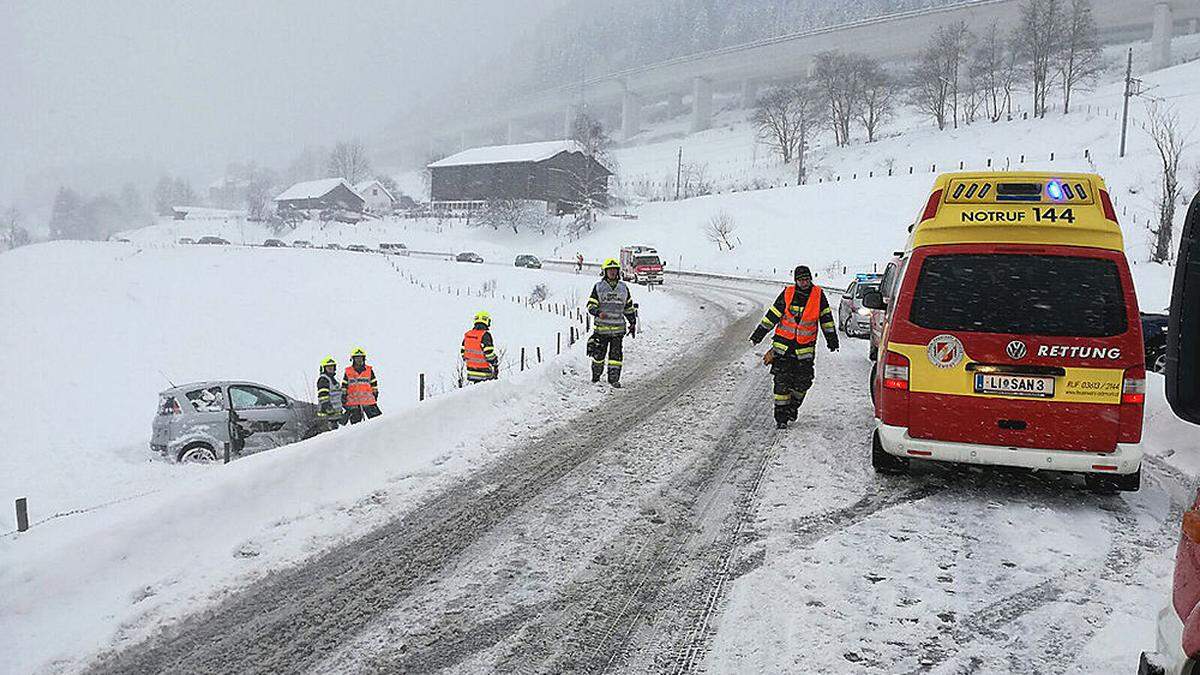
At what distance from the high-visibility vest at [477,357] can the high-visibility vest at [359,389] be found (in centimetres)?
168

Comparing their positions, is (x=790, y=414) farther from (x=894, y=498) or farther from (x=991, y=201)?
(x=991, y=201)

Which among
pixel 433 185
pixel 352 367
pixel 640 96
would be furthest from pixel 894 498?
pixel 640 96

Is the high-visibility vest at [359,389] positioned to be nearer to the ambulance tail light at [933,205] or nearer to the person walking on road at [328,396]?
the person walking on road at [328,396]

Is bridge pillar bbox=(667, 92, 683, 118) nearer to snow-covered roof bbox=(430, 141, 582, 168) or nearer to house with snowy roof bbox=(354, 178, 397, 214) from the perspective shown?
house with snowy roof bbox=(354, 178, 397, 214)

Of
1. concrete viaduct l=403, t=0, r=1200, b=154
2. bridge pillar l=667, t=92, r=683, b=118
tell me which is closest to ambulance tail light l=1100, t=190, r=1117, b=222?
concrete viaduct l=403, t=0, r=1200, b=154

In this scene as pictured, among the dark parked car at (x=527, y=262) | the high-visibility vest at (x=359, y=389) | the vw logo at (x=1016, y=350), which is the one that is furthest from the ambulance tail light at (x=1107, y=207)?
the dark parked car at (x=527, y=262)

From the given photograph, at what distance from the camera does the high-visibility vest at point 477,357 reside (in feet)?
38.9

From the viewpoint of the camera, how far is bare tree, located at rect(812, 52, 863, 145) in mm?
74375

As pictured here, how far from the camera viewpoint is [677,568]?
496 centimetres

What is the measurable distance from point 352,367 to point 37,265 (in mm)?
37537

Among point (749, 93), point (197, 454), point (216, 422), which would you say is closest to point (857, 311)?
point (216, 422)

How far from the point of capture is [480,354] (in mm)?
11891

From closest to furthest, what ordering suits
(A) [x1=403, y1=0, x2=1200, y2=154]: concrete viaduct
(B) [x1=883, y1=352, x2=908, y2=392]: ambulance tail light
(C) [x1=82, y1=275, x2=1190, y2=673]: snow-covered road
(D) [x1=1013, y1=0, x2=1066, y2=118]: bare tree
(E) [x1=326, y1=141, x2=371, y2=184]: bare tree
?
(C) [x1=82, y1=275, x2=1190, y2=673]: snow-covered road
(B) [x1=883, y1=352, x2=908, y2=392]: ambulance tail light
(D) [x1=1013, y1=0, x2=1066, y2=118]: bare tree
(A) [x1=403, y1=0, x2=1200, y2=154]: concrete viaduct
(E) [x1=326, y1=141, x2=371, y2=184]: bare tree

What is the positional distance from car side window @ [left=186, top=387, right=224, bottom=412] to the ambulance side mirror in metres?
12.7
